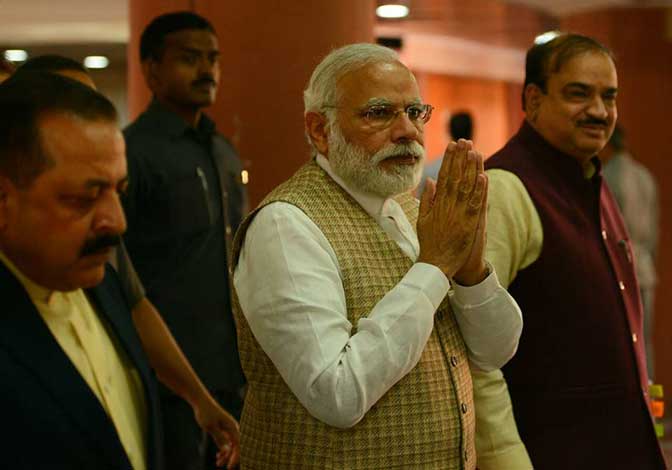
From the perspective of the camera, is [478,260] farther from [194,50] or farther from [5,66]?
[194,50]

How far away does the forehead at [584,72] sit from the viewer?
283 centimetres

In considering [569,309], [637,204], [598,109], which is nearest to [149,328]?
[569,309]

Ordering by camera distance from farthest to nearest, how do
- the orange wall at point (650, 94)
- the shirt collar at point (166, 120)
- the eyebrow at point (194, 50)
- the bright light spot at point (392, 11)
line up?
1. the bright light spot at point (392, 11)
2. the orange wall at point (650, 94)
3. the eyebrow at point (194, 50)
4. the shirt collar at point (166, 120)

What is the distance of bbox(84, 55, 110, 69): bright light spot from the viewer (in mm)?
12305

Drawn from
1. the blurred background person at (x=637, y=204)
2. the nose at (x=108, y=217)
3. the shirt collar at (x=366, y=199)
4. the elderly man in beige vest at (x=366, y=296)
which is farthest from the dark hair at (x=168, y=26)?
the blurred background person at (x=637, y=204)

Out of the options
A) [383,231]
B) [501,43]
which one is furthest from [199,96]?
[501,43]

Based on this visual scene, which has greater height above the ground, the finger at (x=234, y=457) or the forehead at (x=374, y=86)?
the forehead at (x=374, y=86)

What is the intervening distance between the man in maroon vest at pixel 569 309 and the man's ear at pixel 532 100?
7 cm

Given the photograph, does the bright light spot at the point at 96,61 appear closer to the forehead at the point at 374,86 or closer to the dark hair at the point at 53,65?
the dark hair at the point at 53,65

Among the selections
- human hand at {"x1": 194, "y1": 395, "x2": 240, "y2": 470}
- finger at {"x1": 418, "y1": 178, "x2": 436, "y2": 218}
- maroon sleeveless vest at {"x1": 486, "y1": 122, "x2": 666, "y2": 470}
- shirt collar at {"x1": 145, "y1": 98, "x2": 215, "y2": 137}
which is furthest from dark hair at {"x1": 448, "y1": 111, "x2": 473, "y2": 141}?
finger at {"x1": 418, "y1": 178, "x2": 436, "y2": 218}

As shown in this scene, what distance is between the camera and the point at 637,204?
6906 millimetres

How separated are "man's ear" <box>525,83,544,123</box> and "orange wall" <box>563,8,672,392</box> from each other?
503 centimetres

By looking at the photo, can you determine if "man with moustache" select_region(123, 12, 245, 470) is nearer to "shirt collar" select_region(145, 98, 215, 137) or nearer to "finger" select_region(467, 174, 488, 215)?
"shirt collar" select_region(145, 98, 215, 137)

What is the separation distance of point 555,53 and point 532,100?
0.44 feet
